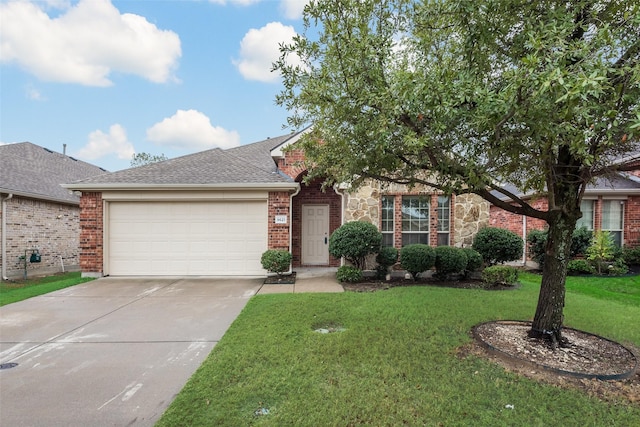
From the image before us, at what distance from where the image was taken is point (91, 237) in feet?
29.7

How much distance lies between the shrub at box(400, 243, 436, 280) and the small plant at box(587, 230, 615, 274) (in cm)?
533

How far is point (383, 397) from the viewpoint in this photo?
3012 mm

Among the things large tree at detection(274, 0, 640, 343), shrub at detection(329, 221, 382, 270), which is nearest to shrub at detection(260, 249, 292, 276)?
shrub at detection(329, 221, 382, 270)

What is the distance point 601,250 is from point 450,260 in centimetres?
504

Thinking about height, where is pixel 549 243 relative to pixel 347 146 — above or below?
below

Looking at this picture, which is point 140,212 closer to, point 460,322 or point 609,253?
point 460,322

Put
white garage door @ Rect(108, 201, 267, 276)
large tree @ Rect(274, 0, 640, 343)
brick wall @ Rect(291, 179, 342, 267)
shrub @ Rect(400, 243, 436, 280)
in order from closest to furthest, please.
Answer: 1. large tree @ Rect(274, 0, 640, 343)
2. shrub @ Rect(400, 243, 436, 280)
3. white garage door @ Rect(108, 201, 267, 276)
4. brick wall @ Rect(291, 179, 342, 267)

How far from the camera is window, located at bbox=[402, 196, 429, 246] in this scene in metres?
10.0

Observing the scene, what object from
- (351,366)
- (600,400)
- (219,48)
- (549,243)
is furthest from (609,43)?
(219,48)

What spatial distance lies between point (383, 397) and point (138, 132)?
20.6 metres

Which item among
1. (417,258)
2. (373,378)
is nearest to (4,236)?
(373,378)

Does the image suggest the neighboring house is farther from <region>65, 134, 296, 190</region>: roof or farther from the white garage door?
the white garage door

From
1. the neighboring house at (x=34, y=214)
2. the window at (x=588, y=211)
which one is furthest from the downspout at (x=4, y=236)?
the window at (x=588, y=211)

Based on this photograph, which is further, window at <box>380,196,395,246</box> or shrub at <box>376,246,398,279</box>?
window at <box>380,196,395,246</box>
